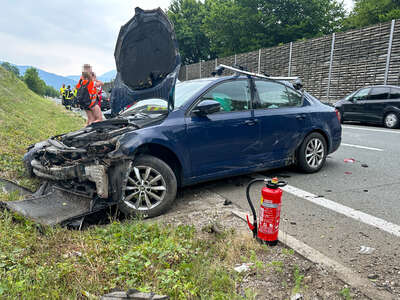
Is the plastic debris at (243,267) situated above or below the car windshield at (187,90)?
below

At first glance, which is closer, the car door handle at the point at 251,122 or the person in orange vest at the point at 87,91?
the car door handle at the point at 251,122

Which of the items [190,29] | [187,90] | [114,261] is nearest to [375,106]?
[187,90]

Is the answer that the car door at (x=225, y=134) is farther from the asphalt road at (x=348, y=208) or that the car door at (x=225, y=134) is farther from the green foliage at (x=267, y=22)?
the green foliage at (x=267, y=22)

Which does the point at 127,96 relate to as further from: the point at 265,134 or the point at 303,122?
the point at 303,122

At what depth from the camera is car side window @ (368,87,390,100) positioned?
11.7 meters

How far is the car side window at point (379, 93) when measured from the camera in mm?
11688

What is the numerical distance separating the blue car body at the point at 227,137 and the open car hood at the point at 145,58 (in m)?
0.68

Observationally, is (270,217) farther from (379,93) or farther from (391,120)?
(379,93)

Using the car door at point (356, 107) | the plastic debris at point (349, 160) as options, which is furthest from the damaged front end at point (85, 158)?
the car door at point (356, 107)

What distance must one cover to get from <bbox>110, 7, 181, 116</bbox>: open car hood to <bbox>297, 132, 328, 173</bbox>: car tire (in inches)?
98.5

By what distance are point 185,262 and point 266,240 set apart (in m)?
0.82

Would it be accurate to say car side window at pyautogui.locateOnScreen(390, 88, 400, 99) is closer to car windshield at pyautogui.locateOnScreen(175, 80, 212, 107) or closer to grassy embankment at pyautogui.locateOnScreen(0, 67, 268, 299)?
car windshield at pyautogui.locateOnScreen(175, 80, 212, 107)

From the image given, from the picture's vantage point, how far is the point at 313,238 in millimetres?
3033

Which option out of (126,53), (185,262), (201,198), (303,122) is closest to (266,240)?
(185,262)
